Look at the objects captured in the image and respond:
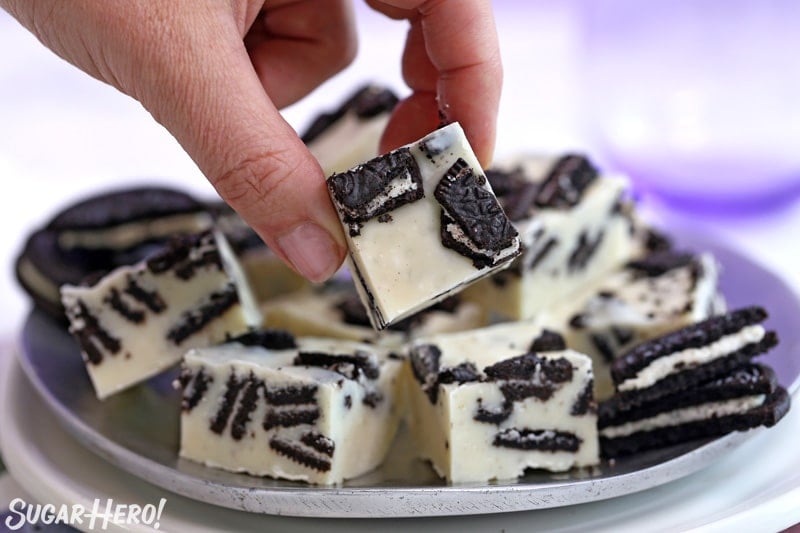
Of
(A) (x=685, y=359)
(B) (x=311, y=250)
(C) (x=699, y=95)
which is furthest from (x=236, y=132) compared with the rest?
(C) (x=699, y=95)

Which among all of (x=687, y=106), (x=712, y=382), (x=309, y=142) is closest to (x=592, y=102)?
(x=687, y=106)

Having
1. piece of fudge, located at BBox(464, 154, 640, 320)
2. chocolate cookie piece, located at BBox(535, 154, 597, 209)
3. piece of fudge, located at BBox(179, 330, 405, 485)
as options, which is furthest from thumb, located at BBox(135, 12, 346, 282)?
chocolate cookie piece, located at BBox(535, 154, 597, 209)

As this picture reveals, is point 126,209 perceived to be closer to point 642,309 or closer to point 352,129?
point 352,129

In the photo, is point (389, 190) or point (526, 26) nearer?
point (389, 190)

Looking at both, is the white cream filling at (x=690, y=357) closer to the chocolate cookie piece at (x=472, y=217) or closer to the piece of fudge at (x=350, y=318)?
the chocolate cookie piece at (x=472, y=217)

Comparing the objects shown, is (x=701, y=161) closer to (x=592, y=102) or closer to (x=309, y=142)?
(x=592, y=102)

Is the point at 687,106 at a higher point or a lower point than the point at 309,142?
lower
